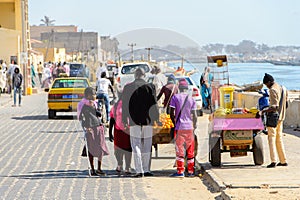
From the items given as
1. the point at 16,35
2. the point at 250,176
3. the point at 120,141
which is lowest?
the point at 250,176

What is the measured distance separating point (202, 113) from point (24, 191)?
620 inches

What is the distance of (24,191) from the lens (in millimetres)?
11578

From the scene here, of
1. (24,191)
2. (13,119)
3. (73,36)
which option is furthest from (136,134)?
(73,36)

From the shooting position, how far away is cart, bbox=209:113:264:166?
43.2ft

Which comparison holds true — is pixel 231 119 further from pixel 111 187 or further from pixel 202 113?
pixel 202 113

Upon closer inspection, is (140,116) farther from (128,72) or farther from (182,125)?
(128,72)

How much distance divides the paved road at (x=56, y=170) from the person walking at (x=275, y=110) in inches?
63.7

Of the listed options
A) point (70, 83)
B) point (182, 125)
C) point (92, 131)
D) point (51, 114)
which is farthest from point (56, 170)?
point (70, 83)

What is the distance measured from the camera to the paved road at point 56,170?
11414 mm

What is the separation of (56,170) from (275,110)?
4.27 m

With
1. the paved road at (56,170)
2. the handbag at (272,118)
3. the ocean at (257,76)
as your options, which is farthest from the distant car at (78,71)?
the handbag at (272,118)

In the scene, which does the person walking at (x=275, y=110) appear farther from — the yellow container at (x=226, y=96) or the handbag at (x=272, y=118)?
the yellow container at (x=226, y=96)

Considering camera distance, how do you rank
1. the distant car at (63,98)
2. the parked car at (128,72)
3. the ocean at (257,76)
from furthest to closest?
the ocean at (257,76), the parked car at (128,72), the distant car at (63,98)

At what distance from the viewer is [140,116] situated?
13.0 meters
